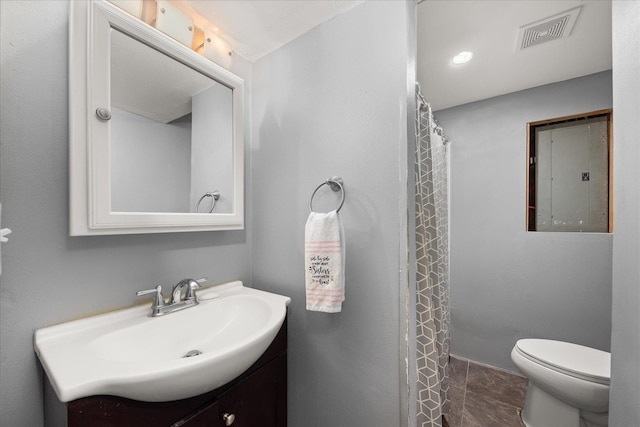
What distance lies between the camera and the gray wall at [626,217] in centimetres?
67

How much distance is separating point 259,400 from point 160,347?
0.41m

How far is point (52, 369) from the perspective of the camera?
543mm

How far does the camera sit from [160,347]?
0.81 metres

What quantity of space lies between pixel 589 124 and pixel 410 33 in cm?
139

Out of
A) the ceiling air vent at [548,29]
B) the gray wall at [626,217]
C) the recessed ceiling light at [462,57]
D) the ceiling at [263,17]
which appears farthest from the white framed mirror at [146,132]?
the ceiling air vent at [548,29]

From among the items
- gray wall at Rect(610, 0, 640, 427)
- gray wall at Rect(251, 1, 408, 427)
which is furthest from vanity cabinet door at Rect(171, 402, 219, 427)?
gray wall at Rect(610, 0, 640, 427)

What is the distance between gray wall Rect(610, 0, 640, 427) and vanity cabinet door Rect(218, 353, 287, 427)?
1.12 metres

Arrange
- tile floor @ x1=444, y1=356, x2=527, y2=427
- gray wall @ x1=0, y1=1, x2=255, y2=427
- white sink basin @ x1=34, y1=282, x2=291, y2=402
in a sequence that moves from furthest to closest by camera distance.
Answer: tile floor @ x1=444, y1=356, x2=527, y2=427 → gray wall @ x1=0, y1=1, x2=255, y2=427 → white sink basin @ x1=34, y1=282, x2=291, y2=402

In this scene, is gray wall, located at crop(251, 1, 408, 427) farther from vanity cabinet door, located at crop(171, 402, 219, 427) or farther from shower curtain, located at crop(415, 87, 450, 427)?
vanity cabinet door, located at crop(171, 402, 219, 427)

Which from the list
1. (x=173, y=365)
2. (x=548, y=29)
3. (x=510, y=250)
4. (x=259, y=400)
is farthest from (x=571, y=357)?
(x=173, y=365)

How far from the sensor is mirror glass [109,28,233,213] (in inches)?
33.2

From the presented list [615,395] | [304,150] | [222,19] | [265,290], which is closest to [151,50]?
[222,19]

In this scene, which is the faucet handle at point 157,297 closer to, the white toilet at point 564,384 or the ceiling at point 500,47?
the ceiling at point 500,47

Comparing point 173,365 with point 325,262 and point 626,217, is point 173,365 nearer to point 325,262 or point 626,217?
point 325,262
